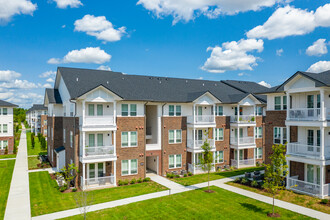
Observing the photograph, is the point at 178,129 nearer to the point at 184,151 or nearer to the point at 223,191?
the point at 184,151

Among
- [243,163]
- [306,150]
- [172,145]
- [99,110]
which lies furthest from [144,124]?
[306,150]

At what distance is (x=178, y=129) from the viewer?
2758 centimetres

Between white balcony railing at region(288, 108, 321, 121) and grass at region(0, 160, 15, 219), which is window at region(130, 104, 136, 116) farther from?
white balcony railing at region(288, 108, 321, 121)

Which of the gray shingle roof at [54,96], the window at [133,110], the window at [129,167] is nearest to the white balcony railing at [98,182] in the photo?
the window at [129,167]

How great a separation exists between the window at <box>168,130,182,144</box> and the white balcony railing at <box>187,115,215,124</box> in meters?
1.80

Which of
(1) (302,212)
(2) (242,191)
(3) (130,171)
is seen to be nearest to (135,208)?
(3) (130,171)

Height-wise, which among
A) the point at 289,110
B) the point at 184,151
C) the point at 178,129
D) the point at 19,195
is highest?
the point at 289,110

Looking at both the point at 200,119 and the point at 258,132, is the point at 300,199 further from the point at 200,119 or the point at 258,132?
the point at 258,132

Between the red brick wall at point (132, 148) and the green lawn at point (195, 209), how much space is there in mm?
6017

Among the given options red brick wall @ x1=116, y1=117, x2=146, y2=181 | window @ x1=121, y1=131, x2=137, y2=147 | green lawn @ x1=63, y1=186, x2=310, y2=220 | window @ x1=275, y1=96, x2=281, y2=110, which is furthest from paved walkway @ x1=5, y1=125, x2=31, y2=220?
window @ x1=275, y1=96, x2=281, y2=110

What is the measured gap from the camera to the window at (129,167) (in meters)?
23.7

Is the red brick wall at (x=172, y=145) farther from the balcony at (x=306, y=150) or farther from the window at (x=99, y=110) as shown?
the balcony at (x=306, y=150)

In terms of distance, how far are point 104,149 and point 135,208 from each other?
747cm

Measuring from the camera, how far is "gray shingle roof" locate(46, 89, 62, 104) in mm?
29375
